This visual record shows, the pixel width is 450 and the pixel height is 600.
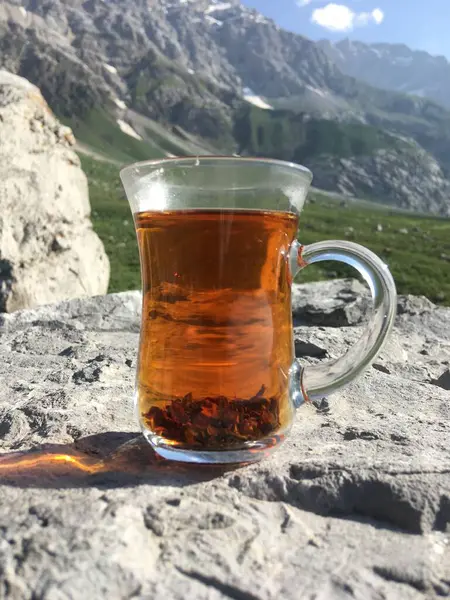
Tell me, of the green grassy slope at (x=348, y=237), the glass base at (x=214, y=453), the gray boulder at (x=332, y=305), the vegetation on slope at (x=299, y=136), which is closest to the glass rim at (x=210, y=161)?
the glass base at (x=214, y=453)

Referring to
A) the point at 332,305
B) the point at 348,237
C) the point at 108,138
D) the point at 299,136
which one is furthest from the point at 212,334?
the point at 299,136

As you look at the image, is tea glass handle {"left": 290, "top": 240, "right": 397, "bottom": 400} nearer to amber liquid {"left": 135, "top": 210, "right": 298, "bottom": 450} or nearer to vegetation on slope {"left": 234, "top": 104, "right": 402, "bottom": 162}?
amber liquid {"left": 135, "top": 210, "right": 298, "bottom": 450}

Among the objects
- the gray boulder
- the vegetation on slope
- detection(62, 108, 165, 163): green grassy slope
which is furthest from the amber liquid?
the vegetation on slope

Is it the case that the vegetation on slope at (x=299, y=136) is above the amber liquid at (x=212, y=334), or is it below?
above

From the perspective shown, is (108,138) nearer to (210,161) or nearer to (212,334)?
(210,161)

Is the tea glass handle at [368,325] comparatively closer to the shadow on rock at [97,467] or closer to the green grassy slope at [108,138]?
the shadow on rock at [97,467]
